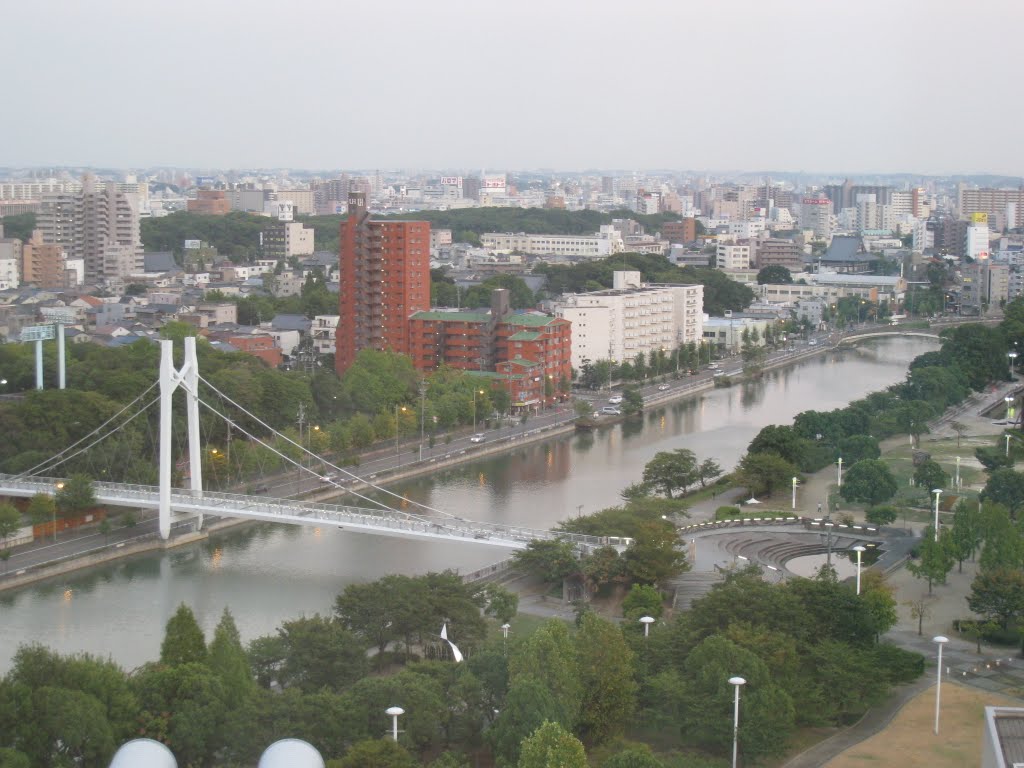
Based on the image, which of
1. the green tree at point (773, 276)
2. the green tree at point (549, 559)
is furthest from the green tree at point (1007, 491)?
the green tree at point (773, 276)

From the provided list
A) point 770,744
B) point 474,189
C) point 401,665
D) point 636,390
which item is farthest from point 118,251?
point 474,189

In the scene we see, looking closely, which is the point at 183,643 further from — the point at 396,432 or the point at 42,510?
the point at 396,432

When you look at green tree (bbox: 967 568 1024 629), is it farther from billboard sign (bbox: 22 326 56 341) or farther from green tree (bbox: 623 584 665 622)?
billboard sign (bbox: 22 326 56 341)

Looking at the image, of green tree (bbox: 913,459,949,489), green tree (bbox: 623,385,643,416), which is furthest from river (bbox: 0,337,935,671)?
green tree (bbox: 913,459,949,489)

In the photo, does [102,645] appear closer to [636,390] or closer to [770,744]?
[770,744]

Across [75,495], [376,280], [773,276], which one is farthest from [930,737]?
[773,276]

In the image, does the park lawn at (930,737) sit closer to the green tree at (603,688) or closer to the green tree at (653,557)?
the green tree at (603,688)
